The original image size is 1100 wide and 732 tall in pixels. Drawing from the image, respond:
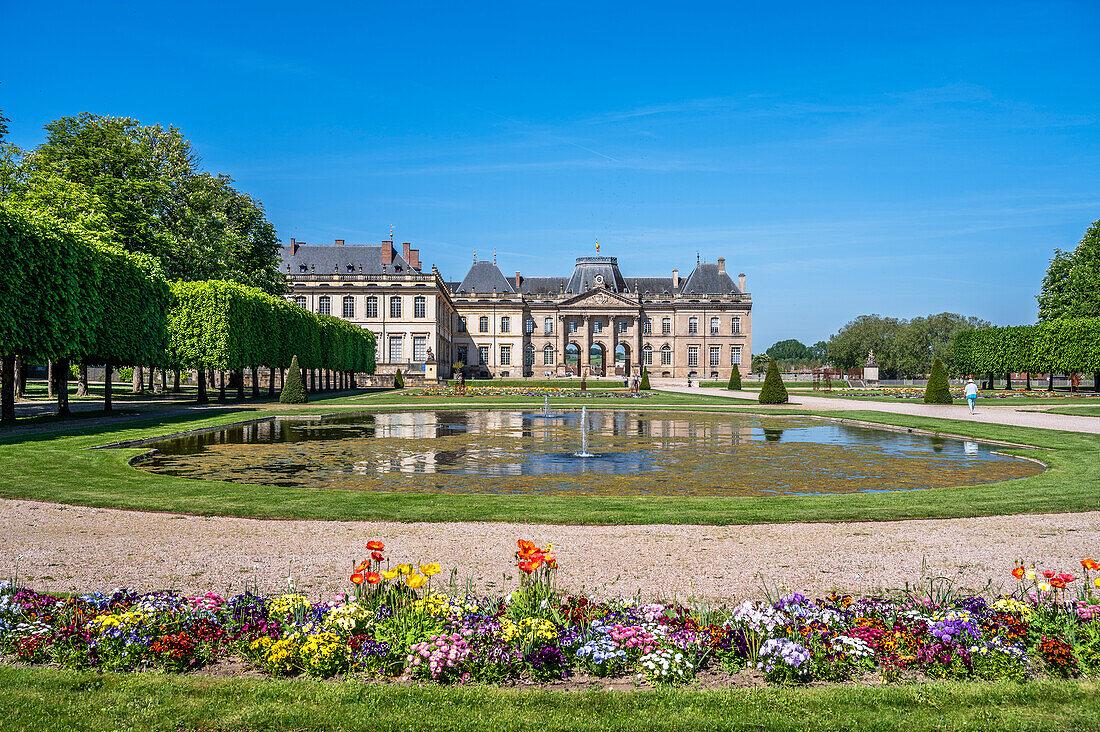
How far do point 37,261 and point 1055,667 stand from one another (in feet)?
77.8

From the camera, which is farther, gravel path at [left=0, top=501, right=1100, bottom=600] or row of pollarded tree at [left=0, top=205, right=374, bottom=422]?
row of pollarded tree at [left=0, top=205, right=374, bottom=422]

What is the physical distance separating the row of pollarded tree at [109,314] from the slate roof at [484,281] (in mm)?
54293

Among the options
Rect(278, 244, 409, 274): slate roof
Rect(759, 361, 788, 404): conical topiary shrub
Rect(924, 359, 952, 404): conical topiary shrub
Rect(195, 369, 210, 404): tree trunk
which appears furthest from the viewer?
Rect(278, 244, 409, 274): slate roof

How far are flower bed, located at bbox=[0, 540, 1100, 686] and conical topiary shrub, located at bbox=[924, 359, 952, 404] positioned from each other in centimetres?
3145

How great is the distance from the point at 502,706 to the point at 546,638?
0.55 metres

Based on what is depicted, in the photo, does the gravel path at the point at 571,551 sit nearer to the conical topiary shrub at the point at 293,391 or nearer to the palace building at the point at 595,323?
the conical topiary shrub at the point at 293,391

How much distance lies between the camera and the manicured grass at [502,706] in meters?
3.20

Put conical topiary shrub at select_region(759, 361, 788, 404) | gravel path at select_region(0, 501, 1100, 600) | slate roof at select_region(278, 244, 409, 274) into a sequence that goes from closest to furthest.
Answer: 1. gravel path at select_region(0, 501, 1100, 600)
2. conical topiary shrub at select_region(759, 361, 788, 404)
3. slate roof at select_region(278, 244, 409, 274)

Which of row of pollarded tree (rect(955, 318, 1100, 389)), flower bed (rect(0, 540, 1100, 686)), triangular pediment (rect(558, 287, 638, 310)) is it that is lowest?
flower bed (rect(0, 540, 1100, 686))

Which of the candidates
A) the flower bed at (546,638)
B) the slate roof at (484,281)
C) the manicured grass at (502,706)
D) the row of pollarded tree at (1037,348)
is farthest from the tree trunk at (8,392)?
the slate roof at (484,281)

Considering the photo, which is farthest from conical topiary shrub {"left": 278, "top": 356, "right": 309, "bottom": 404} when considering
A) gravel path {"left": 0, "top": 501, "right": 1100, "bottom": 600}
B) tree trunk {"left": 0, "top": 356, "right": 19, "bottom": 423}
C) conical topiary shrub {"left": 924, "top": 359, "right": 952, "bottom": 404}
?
conical topiary shrub {"left": 924, "top": 359, "right": 952, "bottom": 404}

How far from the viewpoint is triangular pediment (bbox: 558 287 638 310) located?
92.5 m

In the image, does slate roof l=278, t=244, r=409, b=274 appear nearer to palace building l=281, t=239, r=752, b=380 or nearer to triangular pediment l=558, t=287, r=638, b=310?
palace building l=281, t=239, r=752, b=380

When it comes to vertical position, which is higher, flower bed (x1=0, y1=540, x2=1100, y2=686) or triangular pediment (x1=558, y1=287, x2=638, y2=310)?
triangular pediment (x1=558, y1=287, x2=638, y2=310)
